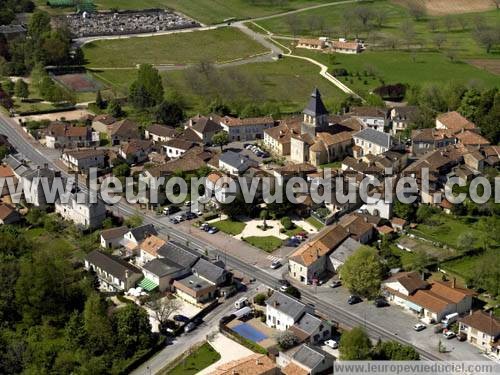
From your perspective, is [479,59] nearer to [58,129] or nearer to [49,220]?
[58,129]

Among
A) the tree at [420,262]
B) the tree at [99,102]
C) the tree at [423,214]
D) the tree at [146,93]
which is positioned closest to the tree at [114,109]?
the tree at [146,93]

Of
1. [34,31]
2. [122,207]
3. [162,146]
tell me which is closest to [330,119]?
[162,146]

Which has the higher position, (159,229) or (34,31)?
(34,31)

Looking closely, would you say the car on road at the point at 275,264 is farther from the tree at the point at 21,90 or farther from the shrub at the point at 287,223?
the tree at the point at 21,90

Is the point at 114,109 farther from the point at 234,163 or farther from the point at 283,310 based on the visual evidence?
the point at 283,310

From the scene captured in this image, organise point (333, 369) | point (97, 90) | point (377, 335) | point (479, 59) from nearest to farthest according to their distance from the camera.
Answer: point (333, 369) → point (377, 335) → point (97, 90) → point (479, 59)

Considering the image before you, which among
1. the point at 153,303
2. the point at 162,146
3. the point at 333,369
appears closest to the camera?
the point at 333,369

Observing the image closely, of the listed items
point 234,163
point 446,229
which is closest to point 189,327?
point 446,229
